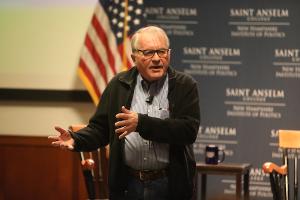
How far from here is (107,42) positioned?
5008mm

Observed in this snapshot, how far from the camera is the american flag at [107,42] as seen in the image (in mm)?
4923

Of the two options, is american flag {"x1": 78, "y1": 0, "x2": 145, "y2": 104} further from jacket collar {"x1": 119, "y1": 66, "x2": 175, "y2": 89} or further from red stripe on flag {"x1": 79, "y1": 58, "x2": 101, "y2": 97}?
jacket collar {"x1": 119, "y1": 66, "x2": 175, "y2": 89}

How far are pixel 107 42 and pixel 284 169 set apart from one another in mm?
1952

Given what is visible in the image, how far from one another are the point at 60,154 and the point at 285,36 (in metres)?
2.19

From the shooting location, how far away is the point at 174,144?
8.53 ft

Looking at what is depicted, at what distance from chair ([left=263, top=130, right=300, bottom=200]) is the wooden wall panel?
188 centimetres

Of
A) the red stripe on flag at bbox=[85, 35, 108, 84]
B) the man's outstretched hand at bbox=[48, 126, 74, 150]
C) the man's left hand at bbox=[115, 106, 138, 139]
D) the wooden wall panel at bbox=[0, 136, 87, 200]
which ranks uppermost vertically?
the red stripe on flag at bbox=[85, 35, 108, 84]

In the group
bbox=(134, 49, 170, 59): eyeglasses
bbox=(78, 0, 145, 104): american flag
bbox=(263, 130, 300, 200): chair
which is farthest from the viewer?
bbox=(78, 0, 145, 104): american flag

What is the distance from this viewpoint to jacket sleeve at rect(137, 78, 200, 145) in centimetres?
245

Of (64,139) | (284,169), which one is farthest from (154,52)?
(284,169)

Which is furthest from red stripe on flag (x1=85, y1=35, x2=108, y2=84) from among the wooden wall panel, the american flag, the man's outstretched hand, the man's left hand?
the man's left hand

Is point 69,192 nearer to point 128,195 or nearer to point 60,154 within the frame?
point 60,154

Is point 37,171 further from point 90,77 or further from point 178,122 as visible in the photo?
point 178,122

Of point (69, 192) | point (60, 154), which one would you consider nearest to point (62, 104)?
point (60, 154)
